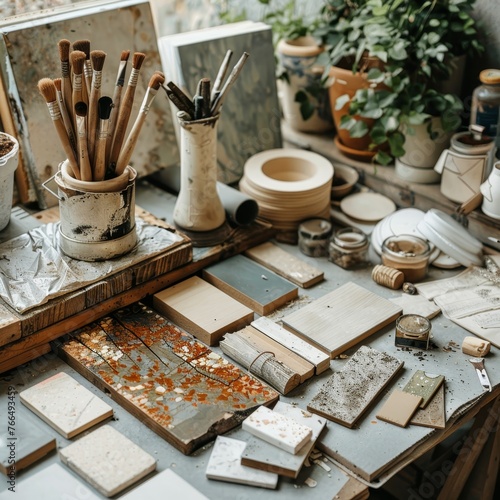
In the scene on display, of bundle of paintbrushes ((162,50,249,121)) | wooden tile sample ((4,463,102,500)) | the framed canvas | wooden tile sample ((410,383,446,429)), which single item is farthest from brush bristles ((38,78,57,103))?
wooden tile sample ((410,383,446,429))

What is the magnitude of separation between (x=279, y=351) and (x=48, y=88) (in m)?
0.77

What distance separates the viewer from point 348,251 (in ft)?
6.84

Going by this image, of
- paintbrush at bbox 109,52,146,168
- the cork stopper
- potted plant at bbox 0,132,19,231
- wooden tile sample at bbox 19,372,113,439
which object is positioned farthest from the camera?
the cork stopper

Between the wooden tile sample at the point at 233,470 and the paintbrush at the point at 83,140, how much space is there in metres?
0.70

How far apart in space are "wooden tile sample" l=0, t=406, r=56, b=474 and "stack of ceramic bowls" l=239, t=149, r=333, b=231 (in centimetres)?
93

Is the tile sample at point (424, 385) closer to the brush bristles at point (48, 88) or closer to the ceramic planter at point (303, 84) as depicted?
the brush bristles at point (48, 88)

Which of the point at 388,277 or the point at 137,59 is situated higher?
the point at 137,59

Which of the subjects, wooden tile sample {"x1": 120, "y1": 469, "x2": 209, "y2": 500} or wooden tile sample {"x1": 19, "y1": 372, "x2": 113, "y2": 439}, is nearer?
wooden tile sample {"x1": 120, "y1": 469, "x2": 209, "y2": 500}

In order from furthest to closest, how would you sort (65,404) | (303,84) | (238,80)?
(303,84) < (238,80) < (65,404)

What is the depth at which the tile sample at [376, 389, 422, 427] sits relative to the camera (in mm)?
1598

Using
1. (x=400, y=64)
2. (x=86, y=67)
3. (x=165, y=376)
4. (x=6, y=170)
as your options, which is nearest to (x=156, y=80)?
(x=86, y=67)

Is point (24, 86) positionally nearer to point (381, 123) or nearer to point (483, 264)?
point (381, 123)

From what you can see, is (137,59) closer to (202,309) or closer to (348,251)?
(202,309)

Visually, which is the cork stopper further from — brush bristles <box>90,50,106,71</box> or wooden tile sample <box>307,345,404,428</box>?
brush bristles <box>90,50,106,71</box>
